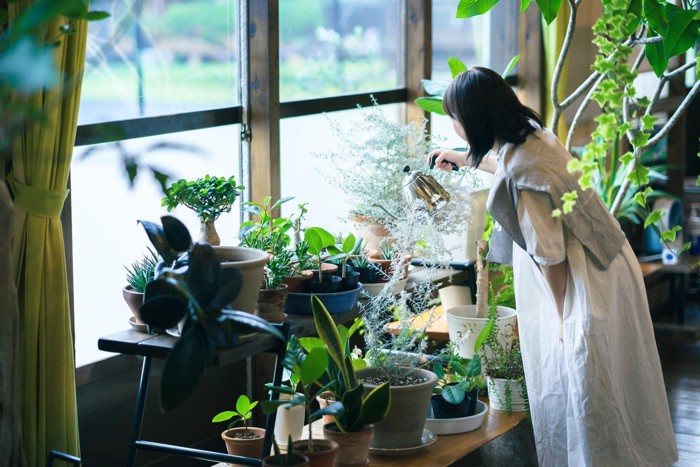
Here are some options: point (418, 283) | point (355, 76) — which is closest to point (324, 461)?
point (418, 283)

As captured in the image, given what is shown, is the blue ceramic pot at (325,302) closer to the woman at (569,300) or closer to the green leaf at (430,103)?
the woman at (569,300)

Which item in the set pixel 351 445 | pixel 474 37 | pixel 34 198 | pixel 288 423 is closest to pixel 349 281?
pixel 288 423

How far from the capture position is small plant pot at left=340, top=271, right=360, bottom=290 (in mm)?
2783

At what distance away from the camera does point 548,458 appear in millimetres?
2887

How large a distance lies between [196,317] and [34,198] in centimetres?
68

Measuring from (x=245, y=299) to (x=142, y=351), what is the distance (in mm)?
279

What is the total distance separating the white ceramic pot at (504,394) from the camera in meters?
3.16

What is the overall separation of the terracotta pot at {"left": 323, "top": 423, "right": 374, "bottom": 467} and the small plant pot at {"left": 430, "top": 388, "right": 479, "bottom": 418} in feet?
1.82

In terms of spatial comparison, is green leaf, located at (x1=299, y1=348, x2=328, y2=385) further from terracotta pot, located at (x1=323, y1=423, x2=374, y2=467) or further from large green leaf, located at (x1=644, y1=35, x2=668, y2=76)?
large green leaf, located at (x1=644, y1=35, x2=668, y2=76)

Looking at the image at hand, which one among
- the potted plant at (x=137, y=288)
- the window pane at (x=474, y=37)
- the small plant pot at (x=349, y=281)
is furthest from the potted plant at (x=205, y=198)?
the window pane at (x=474, y=37)

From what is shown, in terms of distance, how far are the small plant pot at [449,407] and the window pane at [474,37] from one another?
6.87ft

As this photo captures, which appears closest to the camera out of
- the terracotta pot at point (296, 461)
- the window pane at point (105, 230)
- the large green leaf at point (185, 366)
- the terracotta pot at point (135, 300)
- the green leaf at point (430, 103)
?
the large green leaf at point (185, 366)

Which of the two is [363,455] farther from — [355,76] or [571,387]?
[355,76]

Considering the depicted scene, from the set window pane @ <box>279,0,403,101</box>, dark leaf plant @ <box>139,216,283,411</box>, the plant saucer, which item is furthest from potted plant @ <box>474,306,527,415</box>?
dark leaf plant @ <box>139,216,283,411</box>
